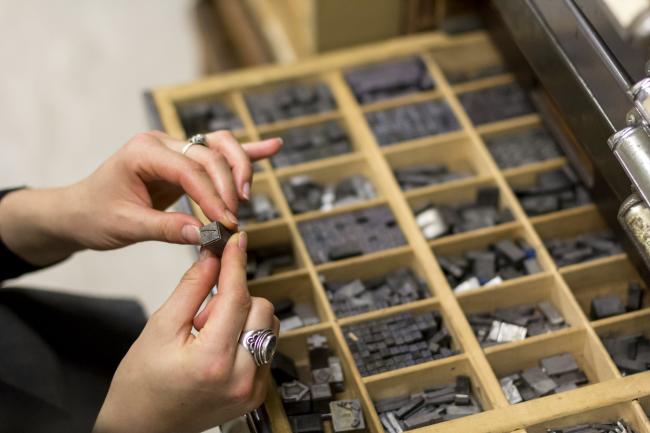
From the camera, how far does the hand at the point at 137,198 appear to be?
120 cm

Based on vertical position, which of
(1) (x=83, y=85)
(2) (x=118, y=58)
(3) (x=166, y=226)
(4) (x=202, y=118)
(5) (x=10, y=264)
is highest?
(2) (x=118, y=58)

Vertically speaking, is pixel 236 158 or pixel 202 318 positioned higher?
pixel 236 158

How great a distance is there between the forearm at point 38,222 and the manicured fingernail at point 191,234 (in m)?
0.21

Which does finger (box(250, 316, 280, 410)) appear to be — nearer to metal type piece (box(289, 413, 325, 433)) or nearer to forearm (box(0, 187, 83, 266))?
metal type piece (box(289, 413, 325, 433))

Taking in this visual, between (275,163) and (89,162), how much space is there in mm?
977

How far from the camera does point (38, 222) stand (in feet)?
4.26

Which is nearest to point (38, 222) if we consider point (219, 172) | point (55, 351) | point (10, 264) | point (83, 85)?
point (10, 264)

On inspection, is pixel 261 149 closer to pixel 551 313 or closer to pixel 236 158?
pixel 236 158

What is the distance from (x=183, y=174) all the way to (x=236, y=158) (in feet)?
0.31

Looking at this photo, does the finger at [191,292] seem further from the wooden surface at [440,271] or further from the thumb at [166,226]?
the wooden surface at [440,271]

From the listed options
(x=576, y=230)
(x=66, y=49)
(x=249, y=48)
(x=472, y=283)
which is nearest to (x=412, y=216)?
(x=472, y=283)

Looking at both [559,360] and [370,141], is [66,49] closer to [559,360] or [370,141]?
[370,141]

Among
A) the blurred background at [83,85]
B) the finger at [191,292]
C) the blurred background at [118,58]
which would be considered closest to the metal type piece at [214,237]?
the finger at [191,292]

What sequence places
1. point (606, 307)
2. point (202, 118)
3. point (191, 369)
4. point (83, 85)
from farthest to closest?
point (83, 85) < point (202, 118) < point (606, 307) < point (191, 369)
